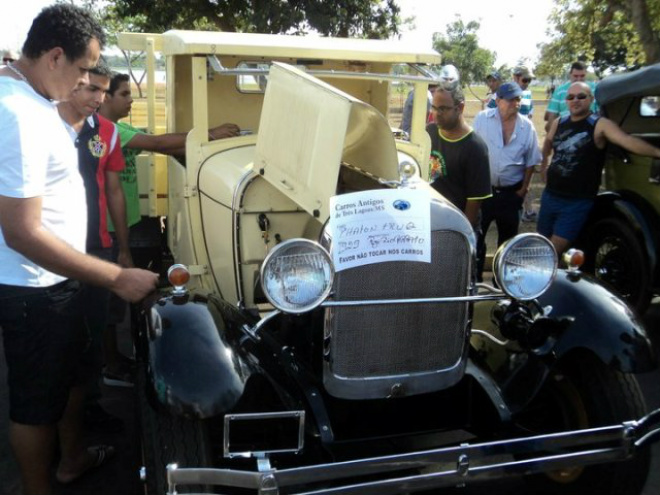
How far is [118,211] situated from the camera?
3.59 meters

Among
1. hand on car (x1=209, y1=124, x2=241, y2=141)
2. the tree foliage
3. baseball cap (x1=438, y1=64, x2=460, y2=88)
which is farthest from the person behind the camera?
the tree foliage

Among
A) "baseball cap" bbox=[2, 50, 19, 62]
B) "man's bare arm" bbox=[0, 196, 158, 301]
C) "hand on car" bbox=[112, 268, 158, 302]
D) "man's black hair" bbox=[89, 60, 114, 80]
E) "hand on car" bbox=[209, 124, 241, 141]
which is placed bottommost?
"hand on car" bbox=[112, 268, 158, 302]

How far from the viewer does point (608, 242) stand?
5.07 m

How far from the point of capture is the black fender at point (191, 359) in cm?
221

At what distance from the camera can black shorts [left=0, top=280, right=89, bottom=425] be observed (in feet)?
7.63

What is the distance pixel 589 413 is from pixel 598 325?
35cm

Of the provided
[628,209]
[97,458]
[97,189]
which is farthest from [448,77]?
[97,458]

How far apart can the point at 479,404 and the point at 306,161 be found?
3.90 ft

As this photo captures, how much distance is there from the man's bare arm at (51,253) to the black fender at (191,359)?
20 centimetres

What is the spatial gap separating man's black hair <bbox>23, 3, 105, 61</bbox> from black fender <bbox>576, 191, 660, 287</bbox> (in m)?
3.83

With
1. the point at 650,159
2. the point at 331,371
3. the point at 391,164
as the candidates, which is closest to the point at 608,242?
the point at 650,159

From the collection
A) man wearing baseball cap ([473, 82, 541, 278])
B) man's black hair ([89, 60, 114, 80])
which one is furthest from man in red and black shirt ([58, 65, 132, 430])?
man wearing baseball cap ([473, 82, 541, 278])

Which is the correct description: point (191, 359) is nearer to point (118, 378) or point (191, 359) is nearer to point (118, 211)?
point (118, 211)

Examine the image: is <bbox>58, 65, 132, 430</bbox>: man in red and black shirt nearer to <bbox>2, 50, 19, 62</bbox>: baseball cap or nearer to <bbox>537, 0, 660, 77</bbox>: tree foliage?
<bbox>2, 50, 19, 62</bbox>: baseball cap
